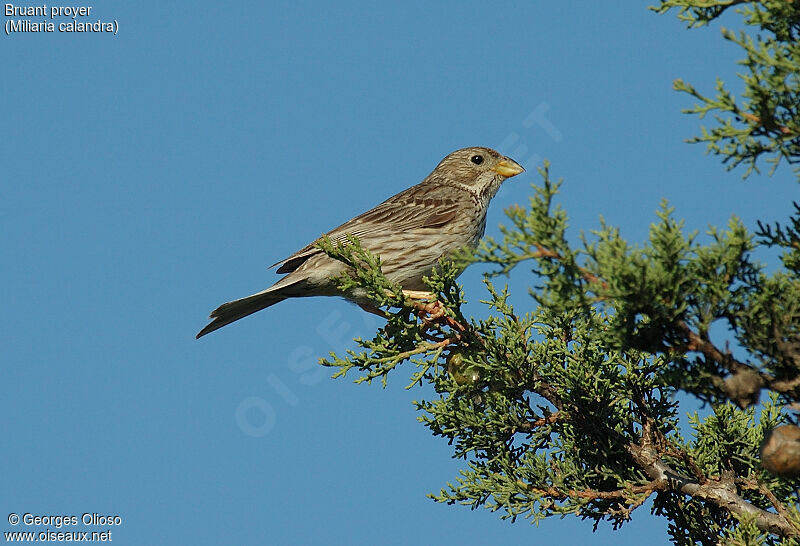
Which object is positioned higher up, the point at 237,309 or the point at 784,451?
the point at 237,309

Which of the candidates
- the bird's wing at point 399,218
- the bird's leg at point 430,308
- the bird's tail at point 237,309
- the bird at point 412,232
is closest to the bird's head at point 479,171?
the bird at point 412,232

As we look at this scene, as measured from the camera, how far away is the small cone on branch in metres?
3.12

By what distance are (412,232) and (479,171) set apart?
5.22ft

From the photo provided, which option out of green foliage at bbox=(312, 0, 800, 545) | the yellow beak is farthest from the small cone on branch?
the yellow beak

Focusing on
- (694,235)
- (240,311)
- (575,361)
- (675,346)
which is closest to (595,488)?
(575,361)

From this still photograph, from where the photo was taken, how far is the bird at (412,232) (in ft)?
22.4

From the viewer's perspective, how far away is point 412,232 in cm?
731

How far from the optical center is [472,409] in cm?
462

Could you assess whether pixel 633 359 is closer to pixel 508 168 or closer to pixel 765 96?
pixel 765 96

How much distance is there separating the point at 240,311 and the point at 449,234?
1.85 metres

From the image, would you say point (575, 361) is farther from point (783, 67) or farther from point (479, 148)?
point (479, 148)

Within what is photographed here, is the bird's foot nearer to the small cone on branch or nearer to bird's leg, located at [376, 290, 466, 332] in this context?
bird's leg, located at [376, 290, 466, 332]

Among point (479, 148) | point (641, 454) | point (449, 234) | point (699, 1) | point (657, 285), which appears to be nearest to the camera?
point (657, 285)

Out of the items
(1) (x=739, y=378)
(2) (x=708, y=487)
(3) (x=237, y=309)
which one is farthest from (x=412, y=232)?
(1) (x=739, y=378)
